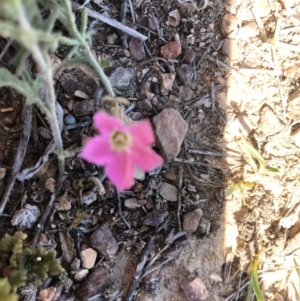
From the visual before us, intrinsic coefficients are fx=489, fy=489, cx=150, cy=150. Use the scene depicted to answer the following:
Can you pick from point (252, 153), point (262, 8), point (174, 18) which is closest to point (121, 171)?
point (252, 153)

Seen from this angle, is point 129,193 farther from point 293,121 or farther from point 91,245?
point 293,121

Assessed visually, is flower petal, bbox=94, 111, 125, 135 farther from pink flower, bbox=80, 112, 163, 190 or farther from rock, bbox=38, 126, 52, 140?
rock, bbox=38, 126, 52, 140

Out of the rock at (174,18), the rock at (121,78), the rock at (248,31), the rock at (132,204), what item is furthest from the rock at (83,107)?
the rock at (248,31)

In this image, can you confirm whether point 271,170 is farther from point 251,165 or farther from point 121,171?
point 121,171

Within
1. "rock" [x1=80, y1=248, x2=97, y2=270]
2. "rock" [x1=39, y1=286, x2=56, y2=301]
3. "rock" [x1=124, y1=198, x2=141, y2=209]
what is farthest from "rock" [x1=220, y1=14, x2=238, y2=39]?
"rock" [x1=39, y1=286, x2=56, y2=301]

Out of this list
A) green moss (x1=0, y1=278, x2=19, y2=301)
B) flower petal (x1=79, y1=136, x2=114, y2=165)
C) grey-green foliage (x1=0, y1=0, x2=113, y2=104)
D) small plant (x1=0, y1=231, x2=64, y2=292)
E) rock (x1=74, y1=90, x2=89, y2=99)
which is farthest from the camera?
rock (x1=74, y1=90, x2=89, y2=99)

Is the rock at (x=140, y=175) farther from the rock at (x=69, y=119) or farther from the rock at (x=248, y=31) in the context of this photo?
the rock at (x=248, y=31)
